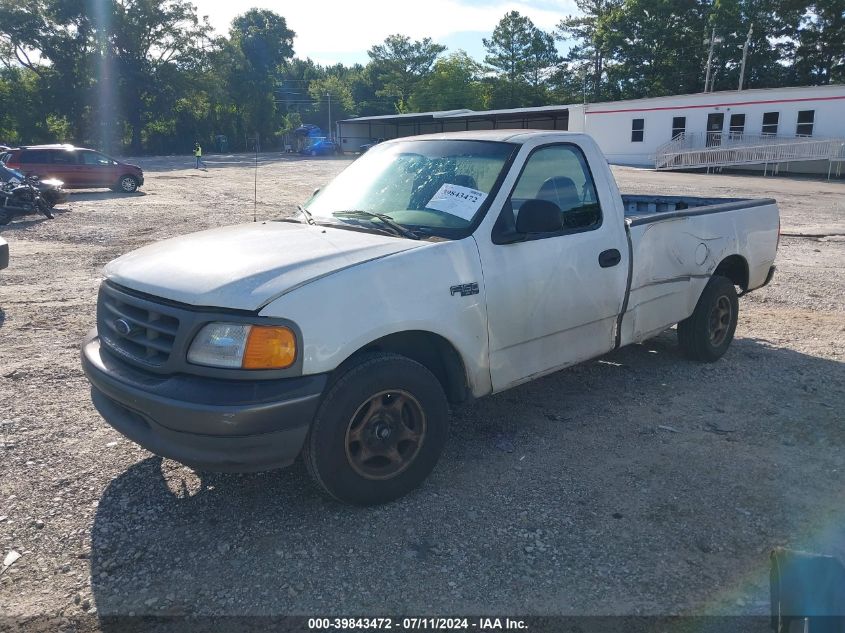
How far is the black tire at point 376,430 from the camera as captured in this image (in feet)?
10.8

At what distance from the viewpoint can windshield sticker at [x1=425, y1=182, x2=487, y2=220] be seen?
399 cm

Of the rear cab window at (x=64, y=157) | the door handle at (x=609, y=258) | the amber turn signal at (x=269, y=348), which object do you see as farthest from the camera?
the rear cab window at (x=64, y=157)

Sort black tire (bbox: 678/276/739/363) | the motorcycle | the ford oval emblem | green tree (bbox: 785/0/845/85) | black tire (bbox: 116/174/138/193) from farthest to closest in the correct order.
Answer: green tree (bbox: 785/0/845/85) < black tire (bbox: 116/174/138/193) < the motorcycle < black tire (bbox: 678/276/739/363) < the ford oval emblem

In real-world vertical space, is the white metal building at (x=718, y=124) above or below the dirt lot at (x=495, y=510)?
above

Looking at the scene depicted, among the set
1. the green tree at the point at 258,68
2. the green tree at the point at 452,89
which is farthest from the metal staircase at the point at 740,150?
the green tree at the point at 258,68

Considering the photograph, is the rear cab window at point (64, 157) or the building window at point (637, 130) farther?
the building window at point (637, 130)

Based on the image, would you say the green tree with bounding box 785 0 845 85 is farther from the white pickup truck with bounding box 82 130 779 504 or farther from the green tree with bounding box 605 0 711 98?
the white pickup truck with bounding box 82 130 779 504

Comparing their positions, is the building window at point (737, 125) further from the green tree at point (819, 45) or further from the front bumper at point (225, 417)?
the front bumper at point (225, 417)

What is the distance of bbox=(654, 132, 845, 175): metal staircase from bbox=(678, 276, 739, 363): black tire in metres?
Answer: 28.8

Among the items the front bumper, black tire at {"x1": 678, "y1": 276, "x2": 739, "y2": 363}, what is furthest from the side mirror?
black tire at {"x1": 678, "y1": 276, "x2": 739, "y2": 363}

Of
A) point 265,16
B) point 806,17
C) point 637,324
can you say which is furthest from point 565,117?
point 265,16

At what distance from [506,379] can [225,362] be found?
1.72m

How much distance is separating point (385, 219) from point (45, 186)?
53.4ft

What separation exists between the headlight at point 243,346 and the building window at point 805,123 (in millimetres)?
35333
